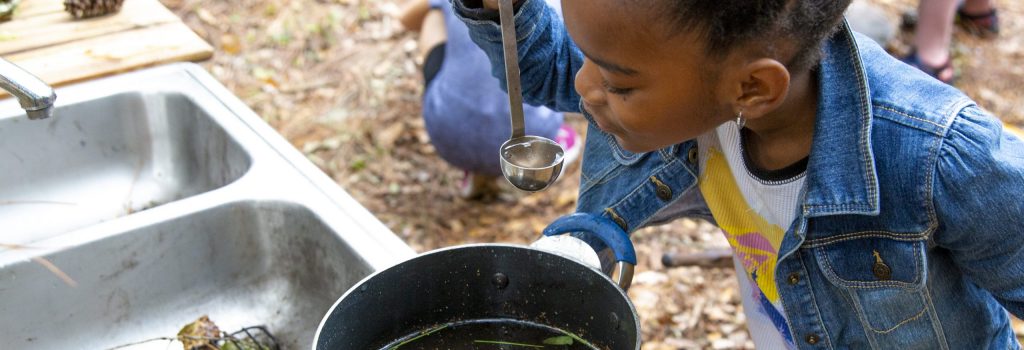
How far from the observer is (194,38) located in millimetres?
1970

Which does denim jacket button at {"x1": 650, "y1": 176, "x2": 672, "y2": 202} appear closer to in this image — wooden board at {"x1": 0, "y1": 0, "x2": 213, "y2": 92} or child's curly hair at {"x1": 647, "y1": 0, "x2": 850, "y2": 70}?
child's curly hair at {"x1": 647, "y1": 0, "x2": 850, "y2": 70}

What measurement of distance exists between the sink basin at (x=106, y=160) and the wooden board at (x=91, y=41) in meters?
0.07

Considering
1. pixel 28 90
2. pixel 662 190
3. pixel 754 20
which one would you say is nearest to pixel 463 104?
pixel 662 190

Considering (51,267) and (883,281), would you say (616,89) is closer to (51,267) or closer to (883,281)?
(883,281)

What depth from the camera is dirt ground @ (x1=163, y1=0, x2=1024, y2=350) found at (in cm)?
281

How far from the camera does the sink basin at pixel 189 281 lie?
4.81ft

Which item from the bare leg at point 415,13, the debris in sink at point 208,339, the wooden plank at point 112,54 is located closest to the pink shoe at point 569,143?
the bare leg at point 415,13

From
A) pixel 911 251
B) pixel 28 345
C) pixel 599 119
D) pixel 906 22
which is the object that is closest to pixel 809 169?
pixel 911 251

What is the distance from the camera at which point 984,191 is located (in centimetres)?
114

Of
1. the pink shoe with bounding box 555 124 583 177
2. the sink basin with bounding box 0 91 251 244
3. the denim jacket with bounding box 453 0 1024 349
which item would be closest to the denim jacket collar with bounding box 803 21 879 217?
the denim jacket with bounding box 453 0 1024 349

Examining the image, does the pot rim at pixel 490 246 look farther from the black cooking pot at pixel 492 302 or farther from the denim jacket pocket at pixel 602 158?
the denim jacket pocket at pixel 602 158

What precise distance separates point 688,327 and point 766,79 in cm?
169

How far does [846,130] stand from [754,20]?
10.2 inches

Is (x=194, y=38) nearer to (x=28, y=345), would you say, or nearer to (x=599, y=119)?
(x=28, y=345)
